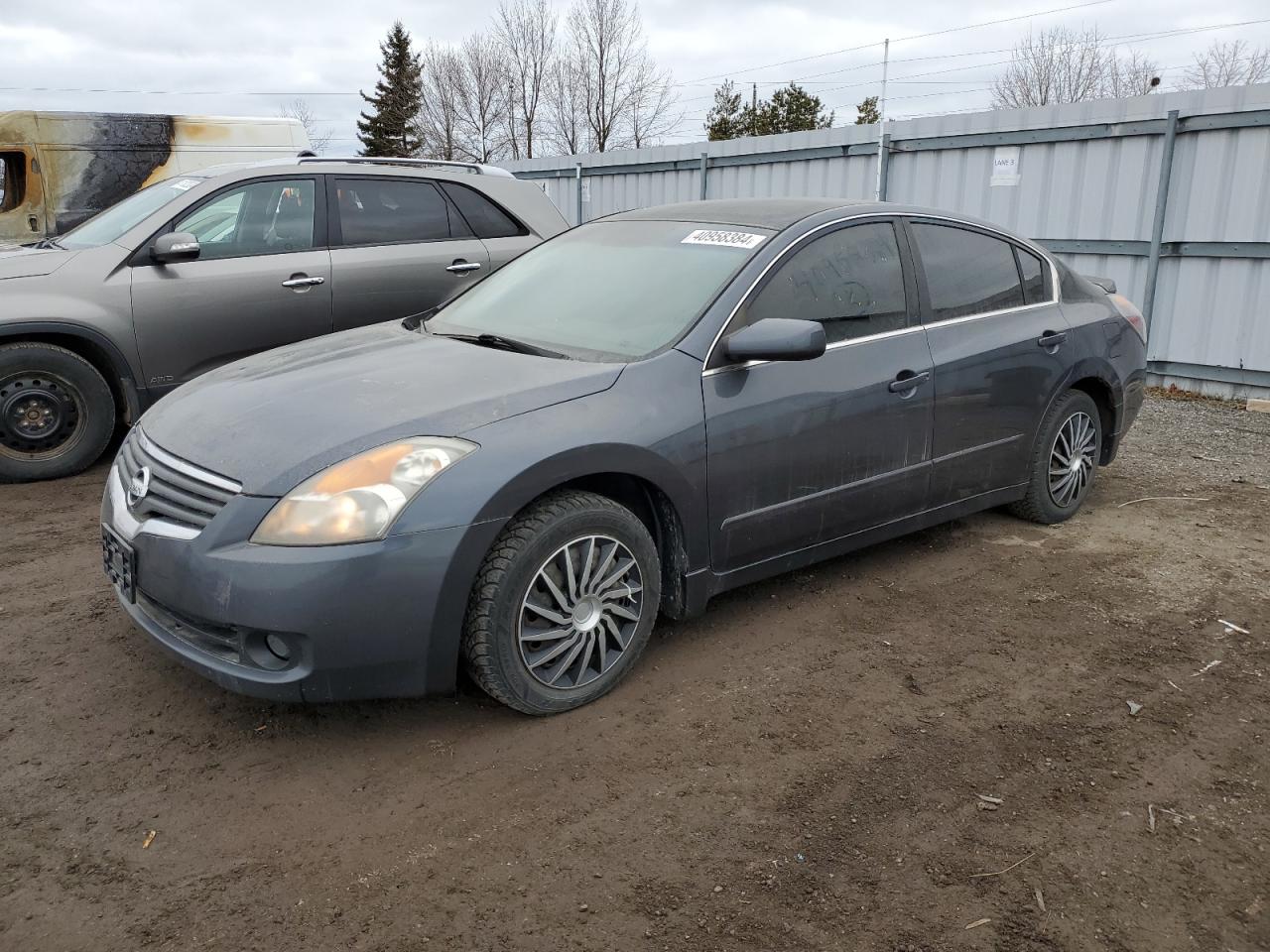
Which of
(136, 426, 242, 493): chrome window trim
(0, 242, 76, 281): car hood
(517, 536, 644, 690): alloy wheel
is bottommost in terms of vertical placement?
(517, 536, 644, 690): alloy wheel

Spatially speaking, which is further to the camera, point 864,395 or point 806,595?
point 806,595

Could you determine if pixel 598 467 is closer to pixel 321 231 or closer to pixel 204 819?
pixel 204 819

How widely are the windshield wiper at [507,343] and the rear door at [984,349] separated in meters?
1.70

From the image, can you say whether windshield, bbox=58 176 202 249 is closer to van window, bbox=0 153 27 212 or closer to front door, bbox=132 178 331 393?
A: front door, bbox=132 178 331 393

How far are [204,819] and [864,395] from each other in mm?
2734

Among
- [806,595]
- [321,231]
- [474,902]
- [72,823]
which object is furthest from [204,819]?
[321,231]

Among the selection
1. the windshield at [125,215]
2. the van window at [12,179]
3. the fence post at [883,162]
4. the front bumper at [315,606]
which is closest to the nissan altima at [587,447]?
the front bumper at [315,606]

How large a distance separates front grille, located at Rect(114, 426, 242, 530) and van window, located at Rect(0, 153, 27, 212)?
912 cm

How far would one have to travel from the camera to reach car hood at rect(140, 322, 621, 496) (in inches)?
120

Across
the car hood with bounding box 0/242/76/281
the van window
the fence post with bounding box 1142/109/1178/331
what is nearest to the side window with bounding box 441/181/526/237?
the car hood with bounding box 0/242/76/281

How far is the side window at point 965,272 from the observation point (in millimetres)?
4500

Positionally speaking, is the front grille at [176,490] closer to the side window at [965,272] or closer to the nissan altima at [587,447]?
the nissan altima at [587,447]

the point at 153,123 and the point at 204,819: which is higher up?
the point at 153,123

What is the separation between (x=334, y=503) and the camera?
2.91 meters
